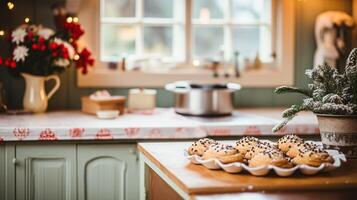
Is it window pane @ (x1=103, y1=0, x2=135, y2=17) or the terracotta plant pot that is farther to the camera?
window pane @ (x1=103, y1=0, x2=135, y2=17)

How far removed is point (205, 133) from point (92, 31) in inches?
45.9

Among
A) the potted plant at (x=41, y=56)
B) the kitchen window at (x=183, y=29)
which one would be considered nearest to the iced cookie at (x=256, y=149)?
the potted plant at (x=41, y=56)

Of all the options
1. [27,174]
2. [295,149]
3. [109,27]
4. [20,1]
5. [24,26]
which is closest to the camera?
[295,149]

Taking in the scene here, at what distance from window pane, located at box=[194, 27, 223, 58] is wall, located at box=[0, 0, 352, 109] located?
338 mm

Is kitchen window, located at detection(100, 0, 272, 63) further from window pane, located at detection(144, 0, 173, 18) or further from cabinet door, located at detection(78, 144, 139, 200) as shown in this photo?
cabinet door, located at detection(78, 144, 139, 200)

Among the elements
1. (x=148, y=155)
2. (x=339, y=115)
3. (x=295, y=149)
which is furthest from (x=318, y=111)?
(x=148, y=155)

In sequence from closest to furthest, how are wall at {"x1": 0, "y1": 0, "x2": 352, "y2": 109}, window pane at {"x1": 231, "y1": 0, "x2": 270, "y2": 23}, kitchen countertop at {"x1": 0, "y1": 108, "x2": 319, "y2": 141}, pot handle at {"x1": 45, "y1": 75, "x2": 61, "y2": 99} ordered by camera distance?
kitchen countertop at {"x1": 0, "y1": 108, "x2": 319, "y2": 141} → pot handle at {"x1": 45, "y1": 75, "x2": 61, "y2": 99} → wall at {"x1": 0, "y1": 0, "x2": 352, "y2": 109} → window pane at {"x1": 231, "y1": 0, "x2": 270, "y2": 23}

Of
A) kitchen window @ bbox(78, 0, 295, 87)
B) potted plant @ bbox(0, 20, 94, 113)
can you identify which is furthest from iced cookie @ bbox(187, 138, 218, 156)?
kitchen window @ bbox(78, 0, 295, 87)

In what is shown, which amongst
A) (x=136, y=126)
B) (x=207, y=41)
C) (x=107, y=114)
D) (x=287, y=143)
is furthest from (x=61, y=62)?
(x=287, y=143)

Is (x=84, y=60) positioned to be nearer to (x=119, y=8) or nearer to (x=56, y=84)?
(x=56, y=84)

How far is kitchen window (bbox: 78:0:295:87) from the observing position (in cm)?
375

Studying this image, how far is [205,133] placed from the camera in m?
2.94

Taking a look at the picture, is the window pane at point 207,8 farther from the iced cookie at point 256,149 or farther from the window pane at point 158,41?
the iced cookie at point 256,149

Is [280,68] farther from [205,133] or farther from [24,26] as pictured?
[24,26]
